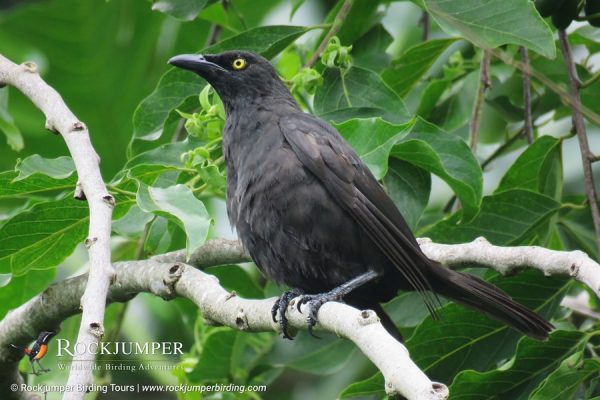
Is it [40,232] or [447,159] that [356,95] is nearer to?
[447,159]

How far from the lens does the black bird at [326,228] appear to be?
4148 millimetres

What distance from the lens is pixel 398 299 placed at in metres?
4.94

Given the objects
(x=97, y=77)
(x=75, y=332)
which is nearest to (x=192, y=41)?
(x=97, y=77)

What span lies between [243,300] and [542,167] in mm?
1943

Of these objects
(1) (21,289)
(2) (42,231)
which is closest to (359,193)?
(2) (42,231)

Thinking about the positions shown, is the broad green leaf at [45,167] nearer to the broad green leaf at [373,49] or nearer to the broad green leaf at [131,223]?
the broad green leaf at [131,223]

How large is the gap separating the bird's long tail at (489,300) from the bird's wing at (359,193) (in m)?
0.09

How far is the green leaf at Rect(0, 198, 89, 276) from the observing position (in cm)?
389

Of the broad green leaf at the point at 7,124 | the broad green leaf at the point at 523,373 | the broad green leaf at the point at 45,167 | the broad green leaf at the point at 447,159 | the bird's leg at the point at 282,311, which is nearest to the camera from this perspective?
the bird's leg at the point at 282,311

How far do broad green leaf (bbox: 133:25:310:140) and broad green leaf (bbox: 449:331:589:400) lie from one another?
5.96 ft

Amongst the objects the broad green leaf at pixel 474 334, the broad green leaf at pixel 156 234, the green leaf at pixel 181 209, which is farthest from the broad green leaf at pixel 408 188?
the green leaf at pixel 181 209

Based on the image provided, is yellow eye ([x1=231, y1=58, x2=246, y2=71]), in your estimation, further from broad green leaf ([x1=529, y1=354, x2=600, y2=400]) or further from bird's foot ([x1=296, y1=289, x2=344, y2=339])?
broad green leaf ([x1=529, y1=354, x2=600, y2=400])

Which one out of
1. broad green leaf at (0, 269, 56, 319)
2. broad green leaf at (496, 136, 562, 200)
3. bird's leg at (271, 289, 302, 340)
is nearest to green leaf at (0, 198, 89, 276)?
broad green leaf at (0, 269, 56, 319)

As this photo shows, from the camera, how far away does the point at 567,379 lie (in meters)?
3.72
